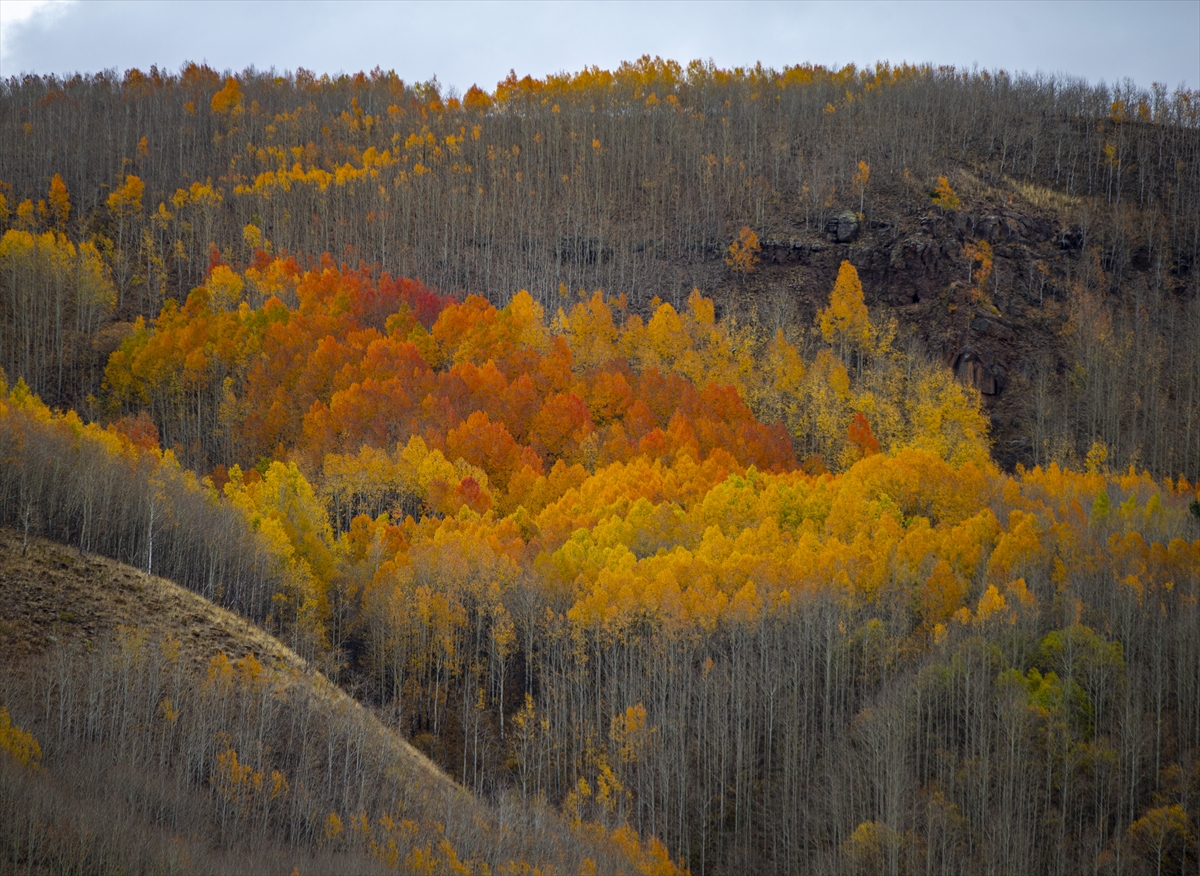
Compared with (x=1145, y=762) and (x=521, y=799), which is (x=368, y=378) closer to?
(x=521, y=799)

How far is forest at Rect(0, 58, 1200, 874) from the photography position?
46.6m

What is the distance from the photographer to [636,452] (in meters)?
88.8

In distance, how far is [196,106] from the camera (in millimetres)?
159625

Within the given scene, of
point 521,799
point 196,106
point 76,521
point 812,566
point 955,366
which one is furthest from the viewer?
point 196,106

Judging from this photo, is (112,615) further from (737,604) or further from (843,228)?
(843,228)

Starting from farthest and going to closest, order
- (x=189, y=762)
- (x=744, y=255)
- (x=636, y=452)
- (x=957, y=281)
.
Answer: (x=744, y=255) → (x=957, y=281) → (x=636, y=452) → (x=189, y=762)

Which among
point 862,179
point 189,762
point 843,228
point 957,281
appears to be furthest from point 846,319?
point 189,762

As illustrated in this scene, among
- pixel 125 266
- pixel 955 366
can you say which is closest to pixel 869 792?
pixel 955 366

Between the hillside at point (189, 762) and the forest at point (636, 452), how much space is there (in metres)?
0.30

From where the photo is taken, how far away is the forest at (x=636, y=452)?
1836 inches

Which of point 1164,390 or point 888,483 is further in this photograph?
point 1164,390

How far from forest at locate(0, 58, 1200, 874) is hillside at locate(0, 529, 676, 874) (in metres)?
0.30

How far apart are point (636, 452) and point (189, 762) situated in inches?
2044

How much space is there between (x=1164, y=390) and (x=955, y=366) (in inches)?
762
